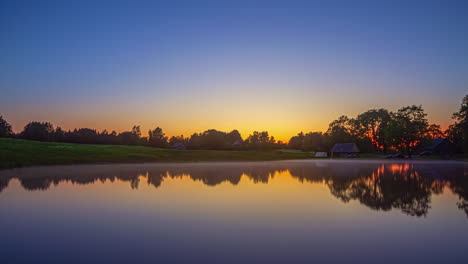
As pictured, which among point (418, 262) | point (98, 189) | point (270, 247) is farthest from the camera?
point (98, 189)

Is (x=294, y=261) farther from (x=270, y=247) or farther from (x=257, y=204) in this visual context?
(x=257, y=204)

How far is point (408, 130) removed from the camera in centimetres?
8881

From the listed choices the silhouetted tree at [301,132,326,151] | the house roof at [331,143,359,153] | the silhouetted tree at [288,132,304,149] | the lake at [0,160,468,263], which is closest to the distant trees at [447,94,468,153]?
the house roof at [331,143,359,153]

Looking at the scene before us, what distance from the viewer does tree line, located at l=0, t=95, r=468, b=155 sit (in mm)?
89438

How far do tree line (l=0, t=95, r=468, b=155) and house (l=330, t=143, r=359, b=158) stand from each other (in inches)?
394

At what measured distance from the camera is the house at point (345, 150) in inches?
4293

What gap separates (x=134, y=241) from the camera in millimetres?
8875

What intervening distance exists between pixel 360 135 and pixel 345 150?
1677 centimetres

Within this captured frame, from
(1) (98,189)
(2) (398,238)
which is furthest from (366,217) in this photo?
(1) (98,189)

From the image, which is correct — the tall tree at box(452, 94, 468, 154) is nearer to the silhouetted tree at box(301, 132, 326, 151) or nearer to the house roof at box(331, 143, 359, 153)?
the house roof at box(331, 143, 359, 153)

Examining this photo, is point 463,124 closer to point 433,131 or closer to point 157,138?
point 433,131

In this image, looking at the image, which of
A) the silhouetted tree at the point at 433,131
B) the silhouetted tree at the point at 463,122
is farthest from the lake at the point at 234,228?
the silhouetted tree at the point at 433,131

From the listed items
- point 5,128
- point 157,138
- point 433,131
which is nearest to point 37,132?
point 5,128

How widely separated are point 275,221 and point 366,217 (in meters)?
A: 3.84
